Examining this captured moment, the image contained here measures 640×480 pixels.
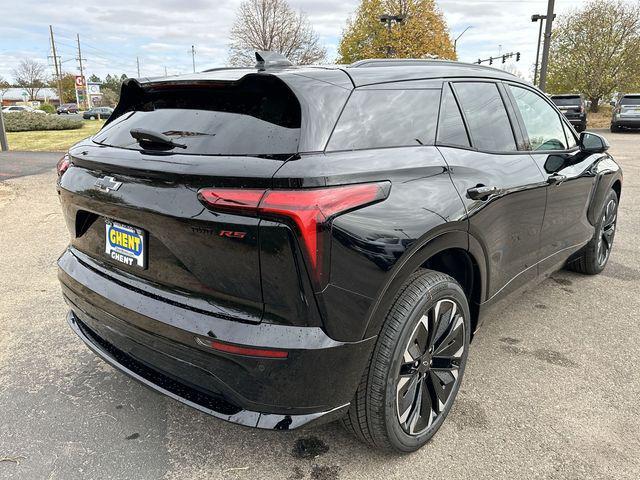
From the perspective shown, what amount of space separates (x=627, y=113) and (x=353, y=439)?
2415 centimetres

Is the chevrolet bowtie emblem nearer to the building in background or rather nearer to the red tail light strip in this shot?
the red tail light strip

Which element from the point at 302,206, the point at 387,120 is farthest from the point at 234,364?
the point at 387,120

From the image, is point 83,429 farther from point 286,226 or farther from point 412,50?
point 412,50

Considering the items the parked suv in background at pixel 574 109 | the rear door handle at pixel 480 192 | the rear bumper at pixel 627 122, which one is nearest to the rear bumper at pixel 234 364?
the rear door handle at pixel 480 192

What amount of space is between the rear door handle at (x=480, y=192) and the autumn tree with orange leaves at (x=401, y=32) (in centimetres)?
2739

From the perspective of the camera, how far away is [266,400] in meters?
1.88

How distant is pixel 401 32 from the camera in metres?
28.3

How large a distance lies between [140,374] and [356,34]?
99.5ft

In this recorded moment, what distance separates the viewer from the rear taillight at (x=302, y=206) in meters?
1.70

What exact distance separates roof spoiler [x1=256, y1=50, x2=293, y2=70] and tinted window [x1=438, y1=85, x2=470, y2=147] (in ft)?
2.68

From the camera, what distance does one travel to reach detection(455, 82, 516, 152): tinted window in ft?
8.85

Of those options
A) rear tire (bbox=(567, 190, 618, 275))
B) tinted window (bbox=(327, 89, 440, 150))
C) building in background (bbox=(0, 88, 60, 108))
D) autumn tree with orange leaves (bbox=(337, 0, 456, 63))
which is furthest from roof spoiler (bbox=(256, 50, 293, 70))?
building in background (bbox=(0, 88, 60, 108))

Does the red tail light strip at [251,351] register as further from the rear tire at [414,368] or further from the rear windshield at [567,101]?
the rear windshield at [567,101]

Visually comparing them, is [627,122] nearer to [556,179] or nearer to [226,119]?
[556,179]
